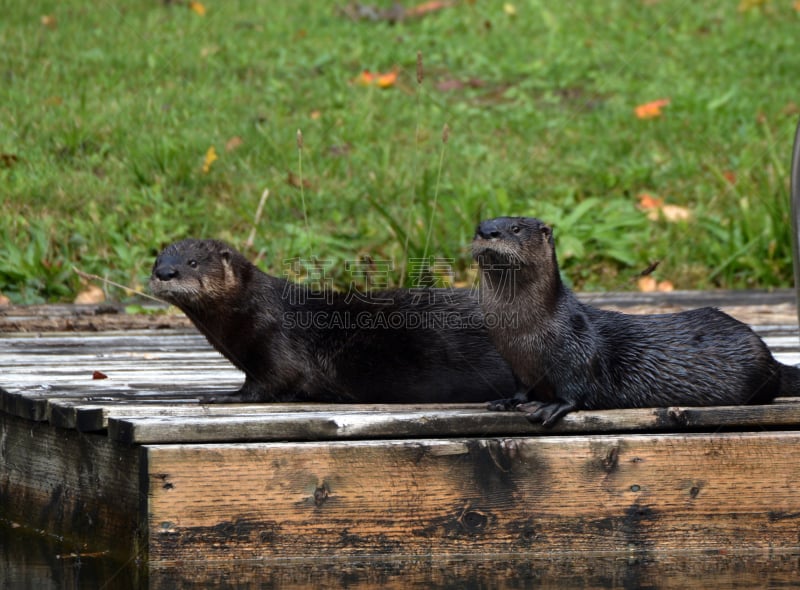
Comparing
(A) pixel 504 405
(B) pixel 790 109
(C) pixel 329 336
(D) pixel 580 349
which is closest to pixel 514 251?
(D) pixel 580 349

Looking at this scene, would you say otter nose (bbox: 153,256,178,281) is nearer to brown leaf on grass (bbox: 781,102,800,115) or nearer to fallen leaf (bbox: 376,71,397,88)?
fallen leaf (bbox: 376,71,397,88)

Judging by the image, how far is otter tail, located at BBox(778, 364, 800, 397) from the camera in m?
4.18

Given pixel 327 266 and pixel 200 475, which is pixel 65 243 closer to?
pixel 327 266

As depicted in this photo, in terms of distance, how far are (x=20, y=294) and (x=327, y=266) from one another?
1.66 metres

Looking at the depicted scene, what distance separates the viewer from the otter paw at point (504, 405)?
3.81 m

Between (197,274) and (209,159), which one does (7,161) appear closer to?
(209,159)

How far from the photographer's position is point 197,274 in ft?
14.3

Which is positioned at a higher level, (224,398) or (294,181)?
(224,398)

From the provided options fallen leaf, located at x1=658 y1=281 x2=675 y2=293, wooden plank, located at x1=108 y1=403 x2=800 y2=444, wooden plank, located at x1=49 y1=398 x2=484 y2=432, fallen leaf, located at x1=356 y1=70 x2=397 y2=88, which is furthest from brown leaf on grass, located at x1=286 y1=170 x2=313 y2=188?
wooden plank, located at x1=108 y1=403 x2=800 y2=444

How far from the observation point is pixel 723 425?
12.5 feet

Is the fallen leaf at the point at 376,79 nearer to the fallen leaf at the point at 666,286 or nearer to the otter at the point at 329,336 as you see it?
the fallen leaf at the point at 666,286

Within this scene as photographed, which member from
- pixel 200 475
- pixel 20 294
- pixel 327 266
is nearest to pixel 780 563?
pixel 200 475

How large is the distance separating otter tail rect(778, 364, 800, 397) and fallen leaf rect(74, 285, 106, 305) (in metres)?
3.89

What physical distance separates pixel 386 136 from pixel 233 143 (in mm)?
1023
